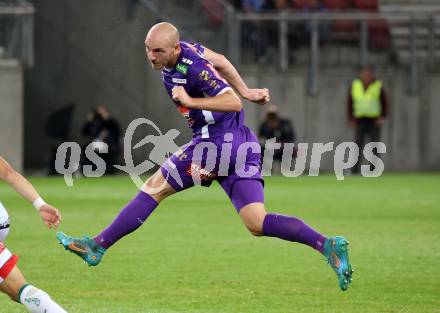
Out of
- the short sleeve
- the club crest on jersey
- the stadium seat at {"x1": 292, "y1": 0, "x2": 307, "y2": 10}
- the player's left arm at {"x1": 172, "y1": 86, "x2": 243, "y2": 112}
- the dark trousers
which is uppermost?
the stadium seat at {"x1": 292, "y1": 0, "x2": 307, "y2": 10}

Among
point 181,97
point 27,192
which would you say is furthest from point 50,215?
point 181,97

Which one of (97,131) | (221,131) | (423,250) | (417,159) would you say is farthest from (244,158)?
(417,159)

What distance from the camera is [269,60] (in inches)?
1195

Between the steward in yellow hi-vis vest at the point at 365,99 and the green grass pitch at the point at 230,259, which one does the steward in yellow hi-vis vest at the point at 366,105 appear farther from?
the green grass pitch at the point at 230,259

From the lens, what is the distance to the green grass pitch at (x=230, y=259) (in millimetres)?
10617

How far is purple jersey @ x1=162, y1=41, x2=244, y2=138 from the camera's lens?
9992 mm

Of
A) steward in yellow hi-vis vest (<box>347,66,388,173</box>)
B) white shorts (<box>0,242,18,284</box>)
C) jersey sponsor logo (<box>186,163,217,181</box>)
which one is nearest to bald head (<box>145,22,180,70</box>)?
jersey sponsor logo (<box>186,163,217,181</box>)

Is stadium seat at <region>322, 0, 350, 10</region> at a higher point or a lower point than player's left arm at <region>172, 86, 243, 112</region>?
higher

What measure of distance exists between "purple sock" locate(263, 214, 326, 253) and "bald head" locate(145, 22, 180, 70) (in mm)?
1516

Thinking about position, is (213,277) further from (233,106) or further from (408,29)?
(408,29)

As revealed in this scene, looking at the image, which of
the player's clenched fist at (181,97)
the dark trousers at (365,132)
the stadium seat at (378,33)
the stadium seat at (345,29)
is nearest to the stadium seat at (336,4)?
the stadium seat at (345,29)

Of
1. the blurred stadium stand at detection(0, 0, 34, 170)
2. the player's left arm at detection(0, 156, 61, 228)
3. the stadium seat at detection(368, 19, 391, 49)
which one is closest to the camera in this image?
the player's left arm at detection(0, 156, 61, 228)

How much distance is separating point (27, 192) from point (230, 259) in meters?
5.73

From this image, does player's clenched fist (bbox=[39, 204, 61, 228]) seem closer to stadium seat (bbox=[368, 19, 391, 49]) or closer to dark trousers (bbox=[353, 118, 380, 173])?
dark trousers (bbox=[353, 118, 380, 173])
